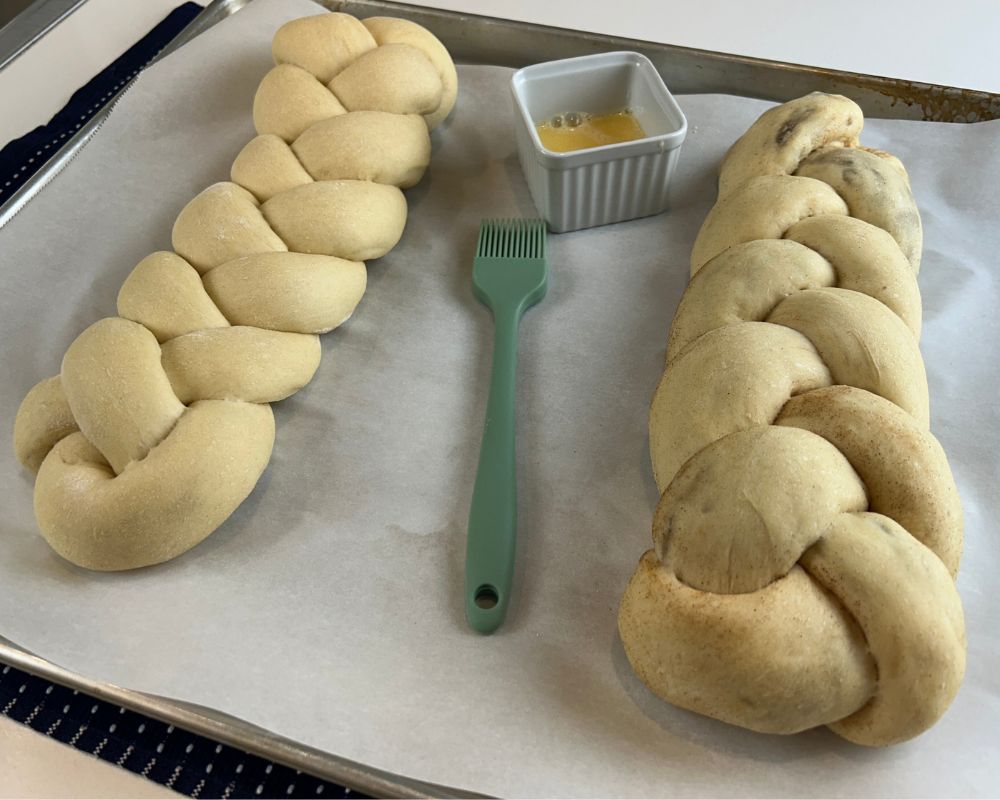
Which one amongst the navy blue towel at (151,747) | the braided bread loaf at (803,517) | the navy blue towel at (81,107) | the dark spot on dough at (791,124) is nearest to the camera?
the braided bread loaf at (803,517)

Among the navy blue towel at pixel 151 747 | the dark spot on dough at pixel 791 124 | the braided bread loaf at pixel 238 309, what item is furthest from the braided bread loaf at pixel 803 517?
the braided bread loaf at pixel 238 309

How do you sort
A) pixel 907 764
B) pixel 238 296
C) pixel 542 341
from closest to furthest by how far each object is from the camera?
pixel 907 764 < pixel 238 296 < pixel 542 341

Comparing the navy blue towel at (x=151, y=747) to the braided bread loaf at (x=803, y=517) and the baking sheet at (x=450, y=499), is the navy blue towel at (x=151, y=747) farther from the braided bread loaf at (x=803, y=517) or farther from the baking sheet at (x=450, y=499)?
the braided bread loaf at (x=803, y=517)

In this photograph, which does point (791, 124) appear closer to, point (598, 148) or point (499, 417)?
point (598, 148)

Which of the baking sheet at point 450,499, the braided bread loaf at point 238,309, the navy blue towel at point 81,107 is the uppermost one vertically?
the navy blue towel at point 81,107

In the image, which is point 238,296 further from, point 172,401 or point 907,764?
point 907,764

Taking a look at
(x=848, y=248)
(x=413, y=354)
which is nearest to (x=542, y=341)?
(x=413, y=354)

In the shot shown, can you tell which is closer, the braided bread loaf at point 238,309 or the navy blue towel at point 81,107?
the braided bread loaf at point 238,309
